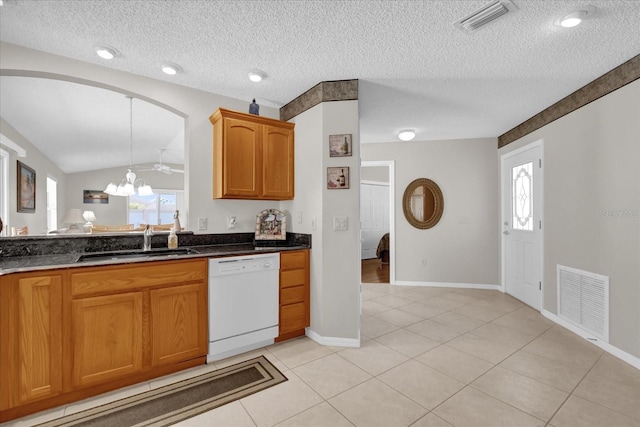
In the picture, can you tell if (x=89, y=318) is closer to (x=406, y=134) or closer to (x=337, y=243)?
(x=337, y=243)

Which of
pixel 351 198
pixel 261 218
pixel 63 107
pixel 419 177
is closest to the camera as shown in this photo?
pixel 351 198

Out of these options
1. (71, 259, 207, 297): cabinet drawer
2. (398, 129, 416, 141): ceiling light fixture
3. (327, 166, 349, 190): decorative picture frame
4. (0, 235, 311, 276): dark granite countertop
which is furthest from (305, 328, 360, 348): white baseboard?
(398, 129, 416, 141): ceiling light fixture

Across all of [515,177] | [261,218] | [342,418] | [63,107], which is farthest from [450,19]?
[63,107]

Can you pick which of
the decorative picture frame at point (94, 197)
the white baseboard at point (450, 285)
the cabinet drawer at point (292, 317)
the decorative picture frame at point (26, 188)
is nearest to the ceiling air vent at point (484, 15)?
the cabinet drawer at point (292, 317)

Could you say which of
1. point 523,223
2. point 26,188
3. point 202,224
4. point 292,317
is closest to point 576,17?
point 523,223

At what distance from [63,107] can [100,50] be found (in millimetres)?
1914

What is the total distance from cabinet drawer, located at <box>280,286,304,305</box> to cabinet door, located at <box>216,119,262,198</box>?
38.1 inches

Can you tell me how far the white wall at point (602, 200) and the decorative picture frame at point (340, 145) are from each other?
88.8 inches

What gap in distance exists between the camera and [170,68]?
239cm

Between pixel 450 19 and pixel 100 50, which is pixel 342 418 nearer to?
pixel 450 19

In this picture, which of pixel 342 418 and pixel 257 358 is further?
pixel 257 358

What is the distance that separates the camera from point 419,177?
4.71 metres

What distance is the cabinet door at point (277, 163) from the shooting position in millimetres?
2863

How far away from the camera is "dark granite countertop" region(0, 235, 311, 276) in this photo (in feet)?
5.68
